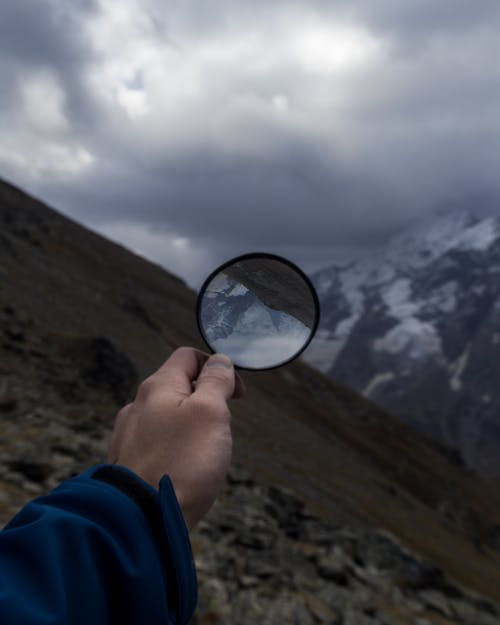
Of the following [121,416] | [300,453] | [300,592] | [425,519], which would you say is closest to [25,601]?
A: [121,416]

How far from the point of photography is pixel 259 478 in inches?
802

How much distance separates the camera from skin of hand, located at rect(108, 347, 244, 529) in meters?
2.40

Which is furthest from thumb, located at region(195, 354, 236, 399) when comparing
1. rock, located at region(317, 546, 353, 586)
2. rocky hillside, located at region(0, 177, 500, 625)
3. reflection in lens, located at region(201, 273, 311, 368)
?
rock, located at region(317, 546, 353, 586)

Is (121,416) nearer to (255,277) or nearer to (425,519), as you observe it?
(255,277)

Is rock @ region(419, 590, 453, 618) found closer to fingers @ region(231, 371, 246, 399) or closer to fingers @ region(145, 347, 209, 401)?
fingers @ region(231, 371, 246, 399)

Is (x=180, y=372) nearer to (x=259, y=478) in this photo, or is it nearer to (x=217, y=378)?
(x=217, y=378)

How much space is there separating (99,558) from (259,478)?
19.2m

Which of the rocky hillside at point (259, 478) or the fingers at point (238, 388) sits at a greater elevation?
the fingers at point (238, 388)

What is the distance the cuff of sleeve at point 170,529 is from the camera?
206cm

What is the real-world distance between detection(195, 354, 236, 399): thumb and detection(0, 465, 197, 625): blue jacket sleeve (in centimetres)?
53

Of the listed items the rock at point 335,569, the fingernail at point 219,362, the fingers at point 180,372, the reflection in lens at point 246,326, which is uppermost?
the reflection in lens at point 246,326

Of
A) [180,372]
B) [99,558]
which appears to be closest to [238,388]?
[180,372]

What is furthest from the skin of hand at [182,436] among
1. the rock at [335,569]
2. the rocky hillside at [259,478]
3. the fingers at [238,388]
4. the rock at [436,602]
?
the rock at [436,602]

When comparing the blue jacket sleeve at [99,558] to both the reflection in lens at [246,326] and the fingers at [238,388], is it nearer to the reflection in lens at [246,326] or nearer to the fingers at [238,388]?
the fingers at [238,388]
